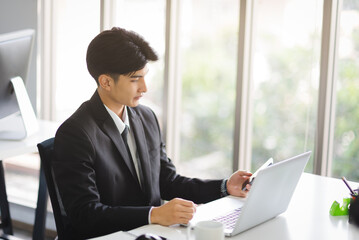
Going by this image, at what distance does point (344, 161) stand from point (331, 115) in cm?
24

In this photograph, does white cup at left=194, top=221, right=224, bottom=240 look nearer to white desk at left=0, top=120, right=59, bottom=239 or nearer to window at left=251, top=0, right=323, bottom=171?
white desk at left=0, top=120, right=59, bottom=239

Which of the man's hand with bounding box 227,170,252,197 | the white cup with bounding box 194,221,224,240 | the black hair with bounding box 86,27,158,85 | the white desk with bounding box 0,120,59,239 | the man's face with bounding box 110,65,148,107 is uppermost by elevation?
the black hair with bounding box 86,27,158,85

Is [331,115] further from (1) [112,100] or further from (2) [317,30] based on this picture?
(1) [112,100]

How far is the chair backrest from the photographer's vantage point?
1.62 meters

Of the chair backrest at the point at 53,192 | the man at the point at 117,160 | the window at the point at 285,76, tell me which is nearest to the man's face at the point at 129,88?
the man at the point at 117,160

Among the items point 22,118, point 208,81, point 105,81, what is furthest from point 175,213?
point 208,81

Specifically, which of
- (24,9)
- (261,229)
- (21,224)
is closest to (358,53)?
(261,229)

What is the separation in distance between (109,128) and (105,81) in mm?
165

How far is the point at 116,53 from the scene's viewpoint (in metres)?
1.69

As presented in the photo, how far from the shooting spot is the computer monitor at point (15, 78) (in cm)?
231

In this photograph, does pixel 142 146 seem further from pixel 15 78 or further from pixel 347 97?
pixel 347 97

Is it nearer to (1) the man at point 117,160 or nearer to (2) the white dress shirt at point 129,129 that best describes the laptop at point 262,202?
(1) the man at point 117,160

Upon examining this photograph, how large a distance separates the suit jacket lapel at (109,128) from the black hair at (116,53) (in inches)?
4.3

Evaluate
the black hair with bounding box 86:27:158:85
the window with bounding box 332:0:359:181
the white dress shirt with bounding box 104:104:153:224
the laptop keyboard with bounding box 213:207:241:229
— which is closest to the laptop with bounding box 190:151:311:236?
the laptop keyboard with bounding box 213:207:241:229
